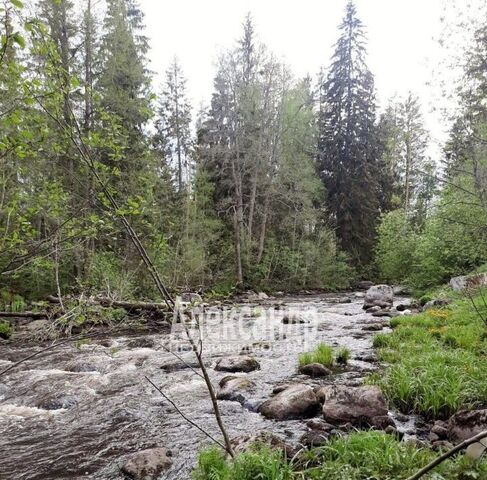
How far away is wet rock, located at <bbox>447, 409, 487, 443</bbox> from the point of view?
380 cm

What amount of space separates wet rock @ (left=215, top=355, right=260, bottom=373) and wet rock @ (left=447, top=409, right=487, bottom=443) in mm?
3662

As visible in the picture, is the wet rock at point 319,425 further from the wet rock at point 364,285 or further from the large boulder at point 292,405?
the wet rock at point 364,285

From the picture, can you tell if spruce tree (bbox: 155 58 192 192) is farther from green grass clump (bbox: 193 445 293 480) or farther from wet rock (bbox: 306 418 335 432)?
green grass clump (bbox: 193 445 293 480)

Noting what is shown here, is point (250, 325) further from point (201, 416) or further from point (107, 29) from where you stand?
point (107, 29)

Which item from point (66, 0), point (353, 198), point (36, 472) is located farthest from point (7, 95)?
point (353, 198)

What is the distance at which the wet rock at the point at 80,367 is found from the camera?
23.8 feet

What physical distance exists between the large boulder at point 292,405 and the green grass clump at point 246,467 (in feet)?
4.36

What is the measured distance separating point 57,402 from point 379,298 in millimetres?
12897

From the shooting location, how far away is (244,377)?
660cm

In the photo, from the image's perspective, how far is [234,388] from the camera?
5.93m

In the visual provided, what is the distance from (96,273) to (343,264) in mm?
17577

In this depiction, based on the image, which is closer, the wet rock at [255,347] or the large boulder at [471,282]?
the wet rock at [255,347]

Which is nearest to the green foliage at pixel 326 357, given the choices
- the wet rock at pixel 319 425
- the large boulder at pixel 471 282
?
the wet rock at pixel 319 425

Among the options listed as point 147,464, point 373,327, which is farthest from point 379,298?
point 147,464
